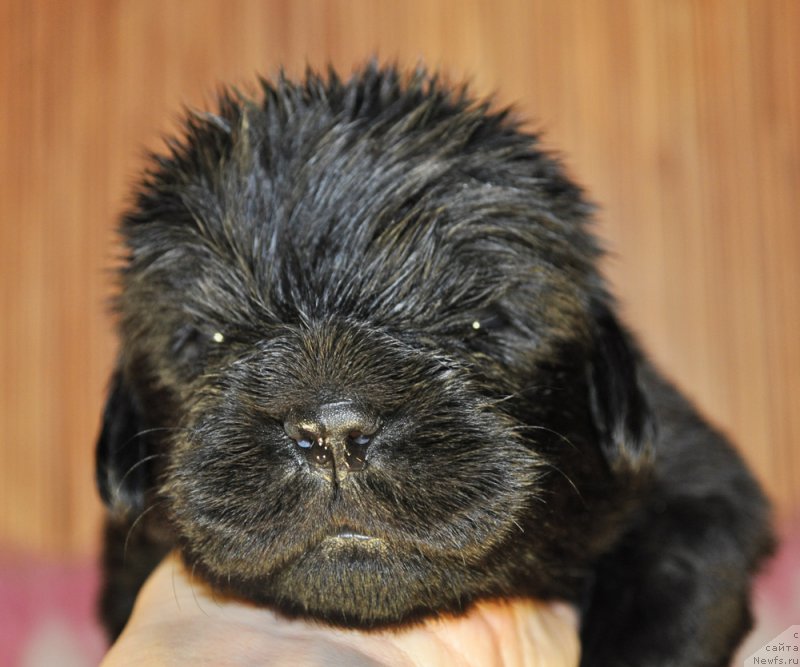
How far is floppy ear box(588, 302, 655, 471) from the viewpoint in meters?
1.89

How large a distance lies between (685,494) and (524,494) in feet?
2.85

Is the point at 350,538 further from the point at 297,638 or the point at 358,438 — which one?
the point at 297,638

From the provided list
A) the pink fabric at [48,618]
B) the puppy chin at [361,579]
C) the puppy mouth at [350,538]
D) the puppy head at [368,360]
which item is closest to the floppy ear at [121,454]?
the puppy head at [368,360]

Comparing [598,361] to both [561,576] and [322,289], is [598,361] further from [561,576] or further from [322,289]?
[322,289]

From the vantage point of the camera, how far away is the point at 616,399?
1923 millimetres

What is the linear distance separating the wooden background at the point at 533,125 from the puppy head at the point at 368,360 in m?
1.62

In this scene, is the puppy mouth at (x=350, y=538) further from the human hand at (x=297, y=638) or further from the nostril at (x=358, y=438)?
the human hand at (x=297, y=638)

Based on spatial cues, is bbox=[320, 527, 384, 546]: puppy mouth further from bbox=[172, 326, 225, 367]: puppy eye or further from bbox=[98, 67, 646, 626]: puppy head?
bbox=[172, 326, 225, 367]: puppy eye

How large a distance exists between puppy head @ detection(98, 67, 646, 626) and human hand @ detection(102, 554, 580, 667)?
0.41 feet

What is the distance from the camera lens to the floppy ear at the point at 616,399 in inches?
74.5

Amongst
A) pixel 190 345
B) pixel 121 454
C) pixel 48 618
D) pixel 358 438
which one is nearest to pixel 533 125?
pixel 190 345

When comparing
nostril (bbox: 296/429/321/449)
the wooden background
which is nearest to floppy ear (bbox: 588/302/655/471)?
nostril (bbox: 296/429/321/449)

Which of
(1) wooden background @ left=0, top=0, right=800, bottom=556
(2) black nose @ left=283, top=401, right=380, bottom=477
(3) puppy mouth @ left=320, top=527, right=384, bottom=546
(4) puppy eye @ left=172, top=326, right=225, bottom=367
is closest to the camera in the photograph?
(2) black nose @ left=283, top=401, right=380, bottom=477

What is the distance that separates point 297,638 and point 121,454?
643mm
